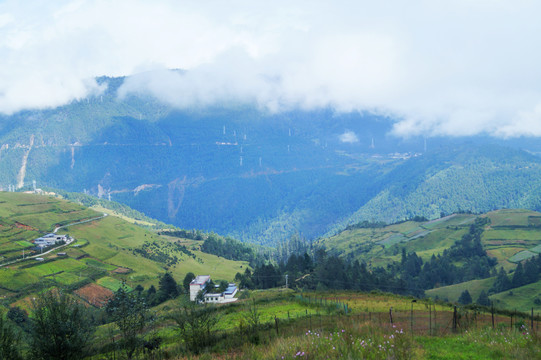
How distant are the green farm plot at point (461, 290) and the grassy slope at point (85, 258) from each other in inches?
2349

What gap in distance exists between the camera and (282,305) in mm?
50312

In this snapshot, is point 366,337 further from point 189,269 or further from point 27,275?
point 189,269

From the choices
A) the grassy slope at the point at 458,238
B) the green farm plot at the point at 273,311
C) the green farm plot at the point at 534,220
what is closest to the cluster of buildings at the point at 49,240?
the green farm plot at the point at 273,311

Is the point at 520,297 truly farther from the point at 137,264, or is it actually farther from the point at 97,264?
the point at 97,264

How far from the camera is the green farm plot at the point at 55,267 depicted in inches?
3366

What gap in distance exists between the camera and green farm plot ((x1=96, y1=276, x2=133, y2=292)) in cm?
9003

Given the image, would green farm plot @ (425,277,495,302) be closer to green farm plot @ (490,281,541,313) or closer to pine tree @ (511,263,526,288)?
pine tree @ (511,263,526,288)

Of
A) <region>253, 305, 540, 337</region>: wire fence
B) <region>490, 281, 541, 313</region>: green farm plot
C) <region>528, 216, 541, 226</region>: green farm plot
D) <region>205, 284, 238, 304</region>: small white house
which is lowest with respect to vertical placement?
<region>490, 281, 541, 313</region>: green farm plot

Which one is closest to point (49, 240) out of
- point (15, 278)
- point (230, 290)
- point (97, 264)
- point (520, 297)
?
point (97, 264)

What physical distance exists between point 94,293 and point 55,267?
13.6m

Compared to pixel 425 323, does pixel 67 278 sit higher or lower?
lower

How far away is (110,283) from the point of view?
9300cm

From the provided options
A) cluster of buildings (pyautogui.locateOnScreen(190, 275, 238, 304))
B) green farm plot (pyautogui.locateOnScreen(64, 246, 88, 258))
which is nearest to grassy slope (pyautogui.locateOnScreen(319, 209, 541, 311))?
cluster of buildings (pyautogui.locateOnScreen(190, 275, 238, 304))

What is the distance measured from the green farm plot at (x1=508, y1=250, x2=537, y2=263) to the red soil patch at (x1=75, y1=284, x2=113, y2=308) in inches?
4568
